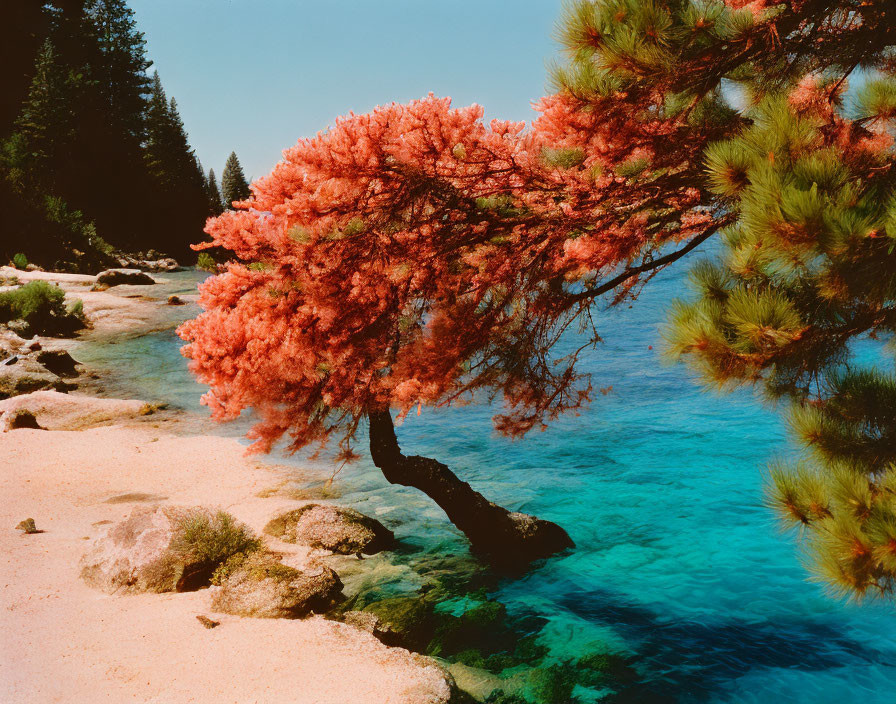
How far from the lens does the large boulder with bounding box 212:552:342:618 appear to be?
546 centimetres

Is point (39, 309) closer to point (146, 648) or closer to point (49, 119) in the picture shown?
point (146, 648)

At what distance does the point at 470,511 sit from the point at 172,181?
128 ft

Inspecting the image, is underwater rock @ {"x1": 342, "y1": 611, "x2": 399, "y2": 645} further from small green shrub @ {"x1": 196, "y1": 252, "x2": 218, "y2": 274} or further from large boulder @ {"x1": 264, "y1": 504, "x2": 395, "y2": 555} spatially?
small green shrub @ {"x1": 196, "y1": 252, "x2": 218, "y2": 274}

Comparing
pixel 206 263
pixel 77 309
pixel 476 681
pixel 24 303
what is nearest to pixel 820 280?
pixel 476 681

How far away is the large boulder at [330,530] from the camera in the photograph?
7.17m

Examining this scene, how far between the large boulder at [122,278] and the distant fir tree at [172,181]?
12005 mm

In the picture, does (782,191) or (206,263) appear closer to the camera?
(782,191)

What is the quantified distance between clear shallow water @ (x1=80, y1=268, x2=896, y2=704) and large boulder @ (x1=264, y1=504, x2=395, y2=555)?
0.50m

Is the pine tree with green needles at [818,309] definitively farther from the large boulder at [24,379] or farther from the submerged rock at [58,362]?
the submerged rock at [58,362]

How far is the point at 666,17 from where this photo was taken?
337 centimetres

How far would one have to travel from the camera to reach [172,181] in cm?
3891

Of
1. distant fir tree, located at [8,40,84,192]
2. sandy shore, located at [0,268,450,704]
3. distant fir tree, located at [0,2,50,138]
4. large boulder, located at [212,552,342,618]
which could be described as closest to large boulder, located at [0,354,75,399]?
sandy shore, located at [0,268,450,704]

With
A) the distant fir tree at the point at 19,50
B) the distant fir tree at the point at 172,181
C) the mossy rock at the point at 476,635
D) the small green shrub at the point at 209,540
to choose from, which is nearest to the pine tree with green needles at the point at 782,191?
the mossy rock at the point at 476,635

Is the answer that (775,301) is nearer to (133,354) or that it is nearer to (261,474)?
(261,474)
